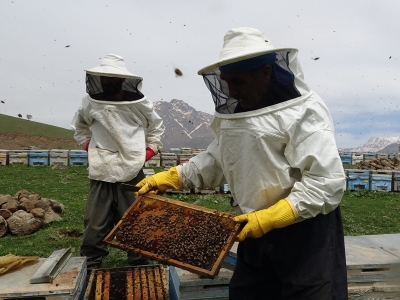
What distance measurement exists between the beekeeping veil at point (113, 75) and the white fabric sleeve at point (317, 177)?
235cm

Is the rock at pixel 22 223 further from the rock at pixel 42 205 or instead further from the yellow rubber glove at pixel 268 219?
the yellow rubber glove at pixel 268 219

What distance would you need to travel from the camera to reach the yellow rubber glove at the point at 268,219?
6.71 feet

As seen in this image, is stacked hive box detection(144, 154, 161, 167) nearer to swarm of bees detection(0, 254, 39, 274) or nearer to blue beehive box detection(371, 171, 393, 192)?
blue beehive box detection(371, 171, 393, 192)

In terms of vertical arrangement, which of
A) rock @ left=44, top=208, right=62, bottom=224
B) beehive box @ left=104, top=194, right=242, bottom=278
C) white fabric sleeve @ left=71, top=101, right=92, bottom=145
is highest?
white fabric sleeve @ left=71, top=101, right=92, bottom=145

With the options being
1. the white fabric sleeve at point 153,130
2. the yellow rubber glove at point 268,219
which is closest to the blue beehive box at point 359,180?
the white fabric sleeve at point 153,130

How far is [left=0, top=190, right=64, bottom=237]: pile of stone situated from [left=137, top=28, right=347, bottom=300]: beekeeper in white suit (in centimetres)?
448

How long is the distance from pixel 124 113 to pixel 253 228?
236 centimetres

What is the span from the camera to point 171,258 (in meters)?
2.35

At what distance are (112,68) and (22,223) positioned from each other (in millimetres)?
3124

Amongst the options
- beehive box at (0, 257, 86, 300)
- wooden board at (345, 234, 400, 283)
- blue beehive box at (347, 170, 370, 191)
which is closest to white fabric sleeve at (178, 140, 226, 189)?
beehive box at (0, 257, 86, 300)

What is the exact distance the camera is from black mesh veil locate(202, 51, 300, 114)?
2201 mm

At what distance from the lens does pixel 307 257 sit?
2137 mm

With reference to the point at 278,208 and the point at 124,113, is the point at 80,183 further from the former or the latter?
the point at 278,208

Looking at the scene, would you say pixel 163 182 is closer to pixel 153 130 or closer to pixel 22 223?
pixel 153 130
